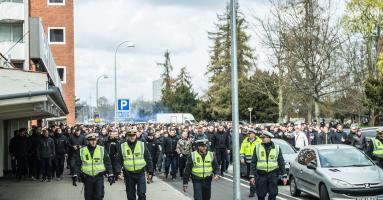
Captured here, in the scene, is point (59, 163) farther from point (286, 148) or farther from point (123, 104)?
point (123, 104)

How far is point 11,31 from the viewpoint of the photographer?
120ft

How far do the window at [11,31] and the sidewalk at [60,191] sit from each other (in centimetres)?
1676

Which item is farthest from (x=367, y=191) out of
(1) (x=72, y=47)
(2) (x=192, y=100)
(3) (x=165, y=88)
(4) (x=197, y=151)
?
(3) (x=165, y=88)

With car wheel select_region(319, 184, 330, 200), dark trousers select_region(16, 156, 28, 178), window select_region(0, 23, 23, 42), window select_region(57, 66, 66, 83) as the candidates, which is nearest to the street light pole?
car wheel select_region(319, 184, 330, 200)

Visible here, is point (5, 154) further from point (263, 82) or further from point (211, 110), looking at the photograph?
point (211, 110)

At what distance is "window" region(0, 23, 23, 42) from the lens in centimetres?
3634

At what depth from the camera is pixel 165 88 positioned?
106375 mm

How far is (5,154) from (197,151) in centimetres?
1594

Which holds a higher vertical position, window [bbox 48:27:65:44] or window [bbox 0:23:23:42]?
window [bbox 48:27:65:44]

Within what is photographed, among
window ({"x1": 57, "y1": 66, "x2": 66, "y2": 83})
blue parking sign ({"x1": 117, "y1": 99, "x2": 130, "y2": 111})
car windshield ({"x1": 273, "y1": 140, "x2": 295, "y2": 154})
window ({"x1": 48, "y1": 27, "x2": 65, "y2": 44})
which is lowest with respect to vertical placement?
car windshield ({"x1": 273, "y1": 140, "x2": 295, "y2": 154})

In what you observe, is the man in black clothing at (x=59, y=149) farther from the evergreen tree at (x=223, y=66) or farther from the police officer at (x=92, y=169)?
the evergreen tree at (x=223, y=66)

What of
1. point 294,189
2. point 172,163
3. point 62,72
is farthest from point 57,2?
point 294,189

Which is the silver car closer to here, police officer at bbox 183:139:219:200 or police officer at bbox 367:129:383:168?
police officer at bbox 367:129:383:168

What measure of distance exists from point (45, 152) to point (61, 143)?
1.18m
